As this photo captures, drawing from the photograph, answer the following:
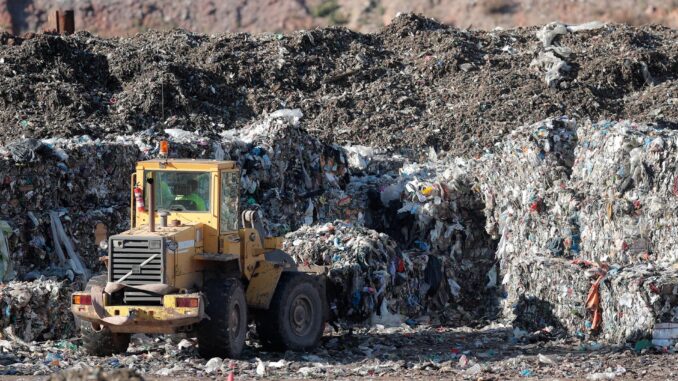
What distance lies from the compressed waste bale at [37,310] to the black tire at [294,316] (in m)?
2.16

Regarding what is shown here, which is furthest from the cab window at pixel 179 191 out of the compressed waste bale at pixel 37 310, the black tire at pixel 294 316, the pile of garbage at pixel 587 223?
the pile of garbage at pixel 587 223

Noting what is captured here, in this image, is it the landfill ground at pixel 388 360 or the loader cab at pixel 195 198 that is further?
the loader cab at pixel 195 198

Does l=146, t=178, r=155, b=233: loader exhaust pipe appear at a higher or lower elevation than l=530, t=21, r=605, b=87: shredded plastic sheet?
lower

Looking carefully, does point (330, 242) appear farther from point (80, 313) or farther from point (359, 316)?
point (80, 313)

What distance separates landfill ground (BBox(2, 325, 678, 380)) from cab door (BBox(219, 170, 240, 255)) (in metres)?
0.97

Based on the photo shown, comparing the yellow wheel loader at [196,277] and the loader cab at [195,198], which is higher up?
the loader cab at [195,198]

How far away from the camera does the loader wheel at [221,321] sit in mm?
8938

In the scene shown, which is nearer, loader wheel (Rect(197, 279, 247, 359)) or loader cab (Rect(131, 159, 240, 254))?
loader wheel (Rect(197, 279, 247, 359))

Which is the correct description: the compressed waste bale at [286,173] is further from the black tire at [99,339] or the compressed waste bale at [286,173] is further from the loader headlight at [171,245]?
Result: the loader headlight at [171,245]

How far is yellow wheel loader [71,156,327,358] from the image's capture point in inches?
345

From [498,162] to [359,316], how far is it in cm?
396

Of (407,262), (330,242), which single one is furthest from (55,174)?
(407,262)

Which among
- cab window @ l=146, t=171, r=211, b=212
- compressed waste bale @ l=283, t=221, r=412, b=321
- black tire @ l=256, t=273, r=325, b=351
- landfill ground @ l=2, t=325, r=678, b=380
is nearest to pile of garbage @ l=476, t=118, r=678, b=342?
landfill ground @ l=2, t=325, r=678, b=380

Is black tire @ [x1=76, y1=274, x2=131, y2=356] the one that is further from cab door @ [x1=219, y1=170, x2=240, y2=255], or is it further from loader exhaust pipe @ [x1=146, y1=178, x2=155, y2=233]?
cab door @ [x1=219, y1=170, x2=240, y2=255]
